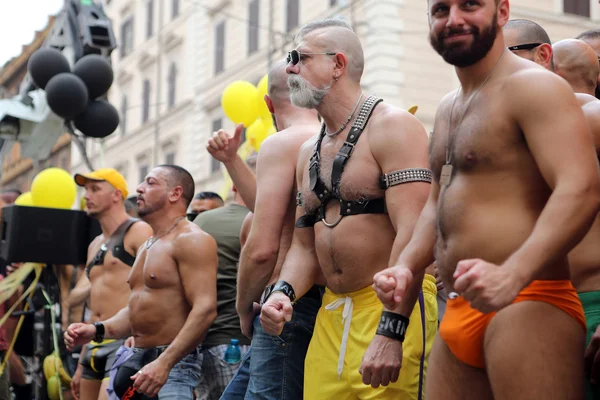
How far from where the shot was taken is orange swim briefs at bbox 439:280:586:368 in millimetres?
2695

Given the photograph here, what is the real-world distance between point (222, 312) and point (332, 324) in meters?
2.48

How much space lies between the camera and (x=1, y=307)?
31.0 ft

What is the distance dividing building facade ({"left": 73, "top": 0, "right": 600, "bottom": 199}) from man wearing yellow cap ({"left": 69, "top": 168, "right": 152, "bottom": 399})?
12909 mm

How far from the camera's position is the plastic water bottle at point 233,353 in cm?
604

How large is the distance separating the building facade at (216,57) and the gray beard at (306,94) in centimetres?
1681

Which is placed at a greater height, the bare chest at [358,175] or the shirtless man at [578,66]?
the shirtless man at [578,66]

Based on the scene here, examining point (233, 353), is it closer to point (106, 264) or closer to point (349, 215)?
point (106, 264)

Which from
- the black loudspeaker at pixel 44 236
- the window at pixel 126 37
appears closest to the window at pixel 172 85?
the window at pixel 126 37

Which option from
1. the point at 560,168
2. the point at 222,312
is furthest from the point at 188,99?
the point at 560,168

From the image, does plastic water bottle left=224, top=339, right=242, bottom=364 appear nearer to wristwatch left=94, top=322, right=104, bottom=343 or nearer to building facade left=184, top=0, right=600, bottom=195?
wristwatch left=94, top=322, right=104, bottom=343

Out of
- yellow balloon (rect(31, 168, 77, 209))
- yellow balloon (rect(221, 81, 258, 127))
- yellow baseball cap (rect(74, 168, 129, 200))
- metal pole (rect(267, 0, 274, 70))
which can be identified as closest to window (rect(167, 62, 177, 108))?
metal pole (rect(267, 0, 274, 70))

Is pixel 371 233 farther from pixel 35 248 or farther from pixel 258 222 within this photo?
pixel 35 248

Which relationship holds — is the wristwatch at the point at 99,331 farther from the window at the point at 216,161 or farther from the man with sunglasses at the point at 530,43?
the window at the point at 216,161

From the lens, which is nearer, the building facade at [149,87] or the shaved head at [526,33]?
the shaved head at [526,33]
